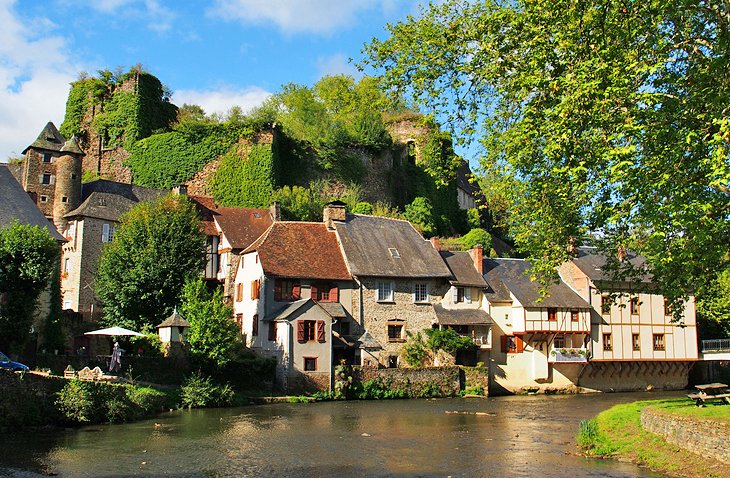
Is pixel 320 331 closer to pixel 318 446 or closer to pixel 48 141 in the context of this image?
pixel 318 446

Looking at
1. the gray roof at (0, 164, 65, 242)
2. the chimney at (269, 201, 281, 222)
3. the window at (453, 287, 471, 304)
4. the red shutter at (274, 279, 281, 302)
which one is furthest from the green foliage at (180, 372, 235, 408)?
the chimney at (269, 201, 281, 222)

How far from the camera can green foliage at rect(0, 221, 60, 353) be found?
28984mm

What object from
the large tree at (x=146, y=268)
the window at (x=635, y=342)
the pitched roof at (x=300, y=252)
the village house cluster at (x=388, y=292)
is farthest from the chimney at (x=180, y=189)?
the window at (x=635, y=342)

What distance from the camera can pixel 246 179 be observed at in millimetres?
50938

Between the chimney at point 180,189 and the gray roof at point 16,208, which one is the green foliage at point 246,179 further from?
the gray roof at point 16,208

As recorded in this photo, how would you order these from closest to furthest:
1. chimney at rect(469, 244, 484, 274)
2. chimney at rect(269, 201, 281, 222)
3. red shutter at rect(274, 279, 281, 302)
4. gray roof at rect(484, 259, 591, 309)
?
red shutter at rect(274, 279, 281, 302) → gray roof at rect(484, 259, 591, 309) → chimney at rect(469, 244, 484, 274) → chimney at rect(269, 201, 281, 222)

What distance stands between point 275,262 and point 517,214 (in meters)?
18.9

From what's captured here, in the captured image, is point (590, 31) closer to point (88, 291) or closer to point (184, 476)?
point (184, 476)

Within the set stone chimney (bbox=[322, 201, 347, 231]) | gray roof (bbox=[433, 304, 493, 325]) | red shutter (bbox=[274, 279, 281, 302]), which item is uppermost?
stone chimney (bbox=[322, 201, 347, 231])

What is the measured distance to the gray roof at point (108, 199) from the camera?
42375 millimetres

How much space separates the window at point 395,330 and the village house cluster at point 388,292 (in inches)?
2.5

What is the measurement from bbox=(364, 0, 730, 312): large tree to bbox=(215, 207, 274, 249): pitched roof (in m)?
24.3

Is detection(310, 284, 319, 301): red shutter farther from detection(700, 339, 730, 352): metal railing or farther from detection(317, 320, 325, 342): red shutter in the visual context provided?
detection(700, 339, 730, 352): metal railing

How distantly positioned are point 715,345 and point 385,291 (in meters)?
20.4
